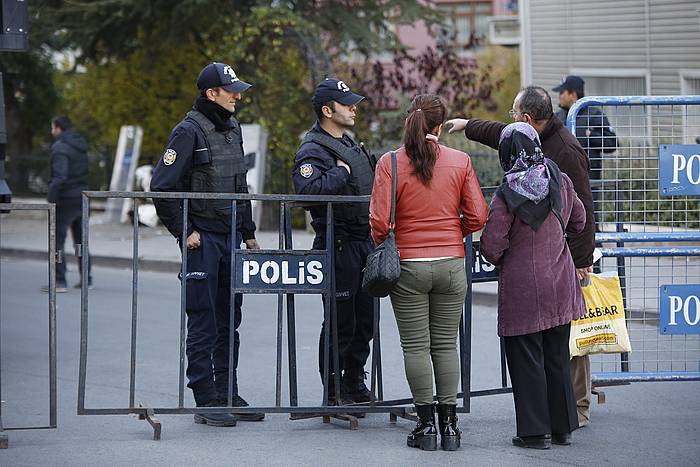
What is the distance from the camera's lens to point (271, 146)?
2014 cm

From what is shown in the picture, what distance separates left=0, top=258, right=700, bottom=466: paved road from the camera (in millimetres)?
6410

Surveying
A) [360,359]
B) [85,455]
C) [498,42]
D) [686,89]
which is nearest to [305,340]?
[360,359]

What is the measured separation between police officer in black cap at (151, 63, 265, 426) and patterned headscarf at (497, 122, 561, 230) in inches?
63.8

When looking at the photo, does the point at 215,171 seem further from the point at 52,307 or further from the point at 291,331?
the point at 52,307

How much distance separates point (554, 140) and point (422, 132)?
38.1 inches

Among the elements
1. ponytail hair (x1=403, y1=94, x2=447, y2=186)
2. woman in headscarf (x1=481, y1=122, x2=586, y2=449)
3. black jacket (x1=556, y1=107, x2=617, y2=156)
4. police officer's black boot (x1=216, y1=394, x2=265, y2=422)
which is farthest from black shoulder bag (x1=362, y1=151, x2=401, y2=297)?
black jacket (x1=556, y1=107, x2=617, y2=156)

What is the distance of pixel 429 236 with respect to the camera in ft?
20.7

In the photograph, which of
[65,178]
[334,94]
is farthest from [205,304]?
[65,178]

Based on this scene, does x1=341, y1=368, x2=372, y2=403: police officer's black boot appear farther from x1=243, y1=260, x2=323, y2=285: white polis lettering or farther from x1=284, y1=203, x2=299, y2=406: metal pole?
x1=243, y1=260, x2=323, y2=285: white polis lettering

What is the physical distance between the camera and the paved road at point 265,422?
6410mm

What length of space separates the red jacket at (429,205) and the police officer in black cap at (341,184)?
678 millimetres

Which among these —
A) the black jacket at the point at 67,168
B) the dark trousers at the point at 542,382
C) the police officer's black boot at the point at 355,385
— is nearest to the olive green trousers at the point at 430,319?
A: the dark trousers at the point at 542,382

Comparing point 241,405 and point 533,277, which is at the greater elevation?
point 533,277

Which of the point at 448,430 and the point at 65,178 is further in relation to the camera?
the point at 65,178
